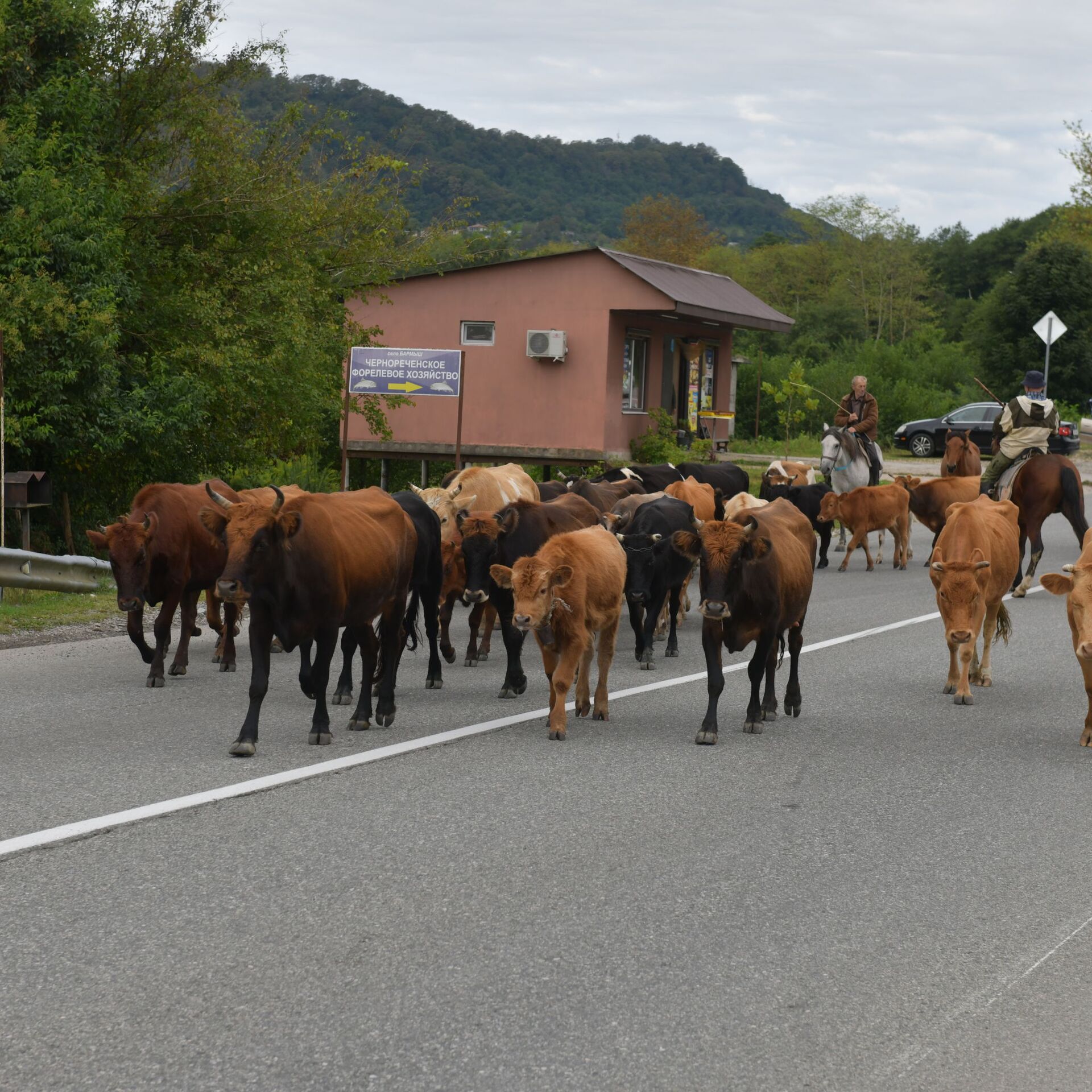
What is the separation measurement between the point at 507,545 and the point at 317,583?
2.96 metres

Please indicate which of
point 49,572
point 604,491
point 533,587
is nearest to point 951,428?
point 604,491

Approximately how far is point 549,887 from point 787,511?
564 centimetres

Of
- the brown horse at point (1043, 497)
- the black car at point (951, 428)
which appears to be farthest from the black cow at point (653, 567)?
the black car at point (951, 428)

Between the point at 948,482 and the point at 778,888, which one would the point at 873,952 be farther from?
the point at 948,482

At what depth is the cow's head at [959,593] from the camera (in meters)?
11.0

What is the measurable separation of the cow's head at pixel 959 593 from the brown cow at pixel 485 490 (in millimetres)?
4823

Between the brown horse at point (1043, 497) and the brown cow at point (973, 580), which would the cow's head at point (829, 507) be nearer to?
the brown horse at point (1043, 497)

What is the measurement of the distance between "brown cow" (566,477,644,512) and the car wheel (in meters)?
34.2

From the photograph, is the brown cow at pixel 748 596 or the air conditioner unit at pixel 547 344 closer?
the brown cow at pixel 748 596

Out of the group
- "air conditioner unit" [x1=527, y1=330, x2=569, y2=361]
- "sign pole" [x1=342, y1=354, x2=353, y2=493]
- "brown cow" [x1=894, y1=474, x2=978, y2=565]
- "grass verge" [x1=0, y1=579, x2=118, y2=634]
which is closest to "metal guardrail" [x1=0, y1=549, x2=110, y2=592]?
"grass verge" [x1=0, y1=579, x2=118, y2=634]

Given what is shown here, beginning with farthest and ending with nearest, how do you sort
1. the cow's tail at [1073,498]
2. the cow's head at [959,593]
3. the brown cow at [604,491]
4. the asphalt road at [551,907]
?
1. the cow's tail at [1073,498]
2. the brown cow at [604,491]
3. the cow's head at [959,593]
4. the asphalt road at [551,907]

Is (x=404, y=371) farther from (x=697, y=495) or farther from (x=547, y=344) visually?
(x=697, y=495)

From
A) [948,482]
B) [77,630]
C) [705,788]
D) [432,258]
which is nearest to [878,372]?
[432,258]

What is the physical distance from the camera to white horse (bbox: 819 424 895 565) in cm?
2378
